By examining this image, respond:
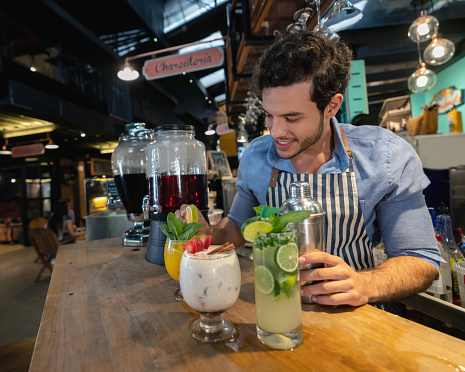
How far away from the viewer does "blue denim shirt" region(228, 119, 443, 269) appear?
42.6 inches

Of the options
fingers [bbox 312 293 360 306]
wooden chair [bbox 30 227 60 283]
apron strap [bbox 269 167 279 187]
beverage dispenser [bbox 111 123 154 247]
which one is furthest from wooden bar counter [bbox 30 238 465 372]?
wooden chair [bbox 30 227 60 283]

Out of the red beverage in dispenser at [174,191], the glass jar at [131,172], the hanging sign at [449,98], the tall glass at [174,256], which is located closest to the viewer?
the tall glass at [174,256]

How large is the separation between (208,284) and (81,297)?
542 millimetres

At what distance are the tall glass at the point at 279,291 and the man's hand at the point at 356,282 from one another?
12 cm

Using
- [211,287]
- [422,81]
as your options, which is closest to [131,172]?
[211,287]

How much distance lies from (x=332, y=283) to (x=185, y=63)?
3386 millimetres

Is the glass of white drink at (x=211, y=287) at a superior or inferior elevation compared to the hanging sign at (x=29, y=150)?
inferior

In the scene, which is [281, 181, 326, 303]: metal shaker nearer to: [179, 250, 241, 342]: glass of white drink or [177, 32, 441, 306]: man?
[179, 250, 241, 342]: glass of white drink

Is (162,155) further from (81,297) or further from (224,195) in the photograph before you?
(224,195)

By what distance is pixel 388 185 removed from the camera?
1151mm

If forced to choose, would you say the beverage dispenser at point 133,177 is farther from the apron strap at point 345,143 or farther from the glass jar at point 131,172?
the apron strap at point 345,143

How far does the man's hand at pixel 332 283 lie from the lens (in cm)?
77

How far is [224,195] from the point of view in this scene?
4750 millimetres

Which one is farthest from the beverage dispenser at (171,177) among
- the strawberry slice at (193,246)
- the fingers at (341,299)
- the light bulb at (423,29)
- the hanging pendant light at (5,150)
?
the hanging pendant light at (5,150)
